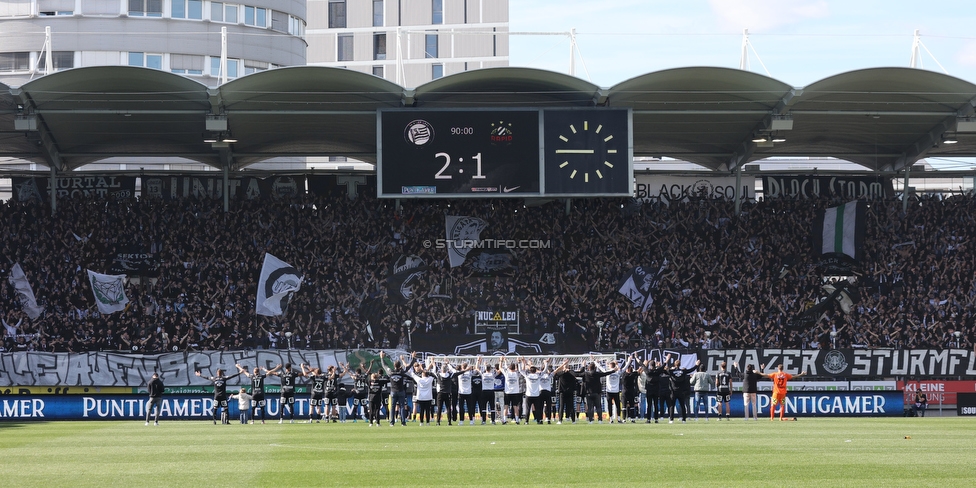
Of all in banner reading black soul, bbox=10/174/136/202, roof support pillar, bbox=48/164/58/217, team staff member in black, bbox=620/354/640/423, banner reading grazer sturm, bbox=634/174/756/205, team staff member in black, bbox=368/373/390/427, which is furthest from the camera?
banner reading grazer sturm, bbox=634/174/756/205

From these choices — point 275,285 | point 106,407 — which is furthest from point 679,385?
point 275,285

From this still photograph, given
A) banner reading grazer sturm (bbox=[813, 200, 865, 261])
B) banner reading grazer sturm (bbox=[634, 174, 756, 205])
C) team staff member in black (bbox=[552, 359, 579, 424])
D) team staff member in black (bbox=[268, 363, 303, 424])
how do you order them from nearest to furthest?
team staff member in black (bbox=[552, 359, 579, 424])
team staff member in black (bbox=[268, 363, 303, 424])
banner reading grazer sturm (bbox=[813, 200, 865, 261])
banner reading grazer sturm (bbox=[634, 174, 756, 205])

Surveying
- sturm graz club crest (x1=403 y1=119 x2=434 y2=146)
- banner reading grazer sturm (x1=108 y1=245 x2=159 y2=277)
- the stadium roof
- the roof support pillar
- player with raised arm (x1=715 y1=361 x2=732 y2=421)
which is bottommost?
Answer: player with raised arm (x1=715 y1=361 x2=732 y2=421)

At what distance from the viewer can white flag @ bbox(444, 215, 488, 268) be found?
136 feet

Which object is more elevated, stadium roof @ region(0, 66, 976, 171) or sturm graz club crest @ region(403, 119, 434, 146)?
stadium roof @ region(0, 66, 976, 171)

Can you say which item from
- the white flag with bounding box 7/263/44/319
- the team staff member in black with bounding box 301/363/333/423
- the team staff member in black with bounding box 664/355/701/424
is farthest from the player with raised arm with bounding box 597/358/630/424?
the white flag with bounding box 7/263/44/319

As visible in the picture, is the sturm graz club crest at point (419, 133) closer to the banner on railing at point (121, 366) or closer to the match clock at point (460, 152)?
the match clock at point (460, 152)

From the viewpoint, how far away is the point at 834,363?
36.3 m

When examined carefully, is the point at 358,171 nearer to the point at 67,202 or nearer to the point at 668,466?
the point at 67,202

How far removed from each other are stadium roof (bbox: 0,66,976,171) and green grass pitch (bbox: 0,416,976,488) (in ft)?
39.7

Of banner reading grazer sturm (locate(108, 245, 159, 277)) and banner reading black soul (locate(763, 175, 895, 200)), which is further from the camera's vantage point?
banner reading black soul (locate(763, 175, 895, 200))

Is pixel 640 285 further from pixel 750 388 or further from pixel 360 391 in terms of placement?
pixel 360 391

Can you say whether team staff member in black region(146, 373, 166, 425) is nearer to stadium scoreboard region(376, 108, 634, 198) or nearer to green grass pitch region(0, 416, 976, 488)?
green grass pitch region(0, 416, 976, 488)

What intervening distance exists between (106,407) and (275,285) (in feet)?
29.4
